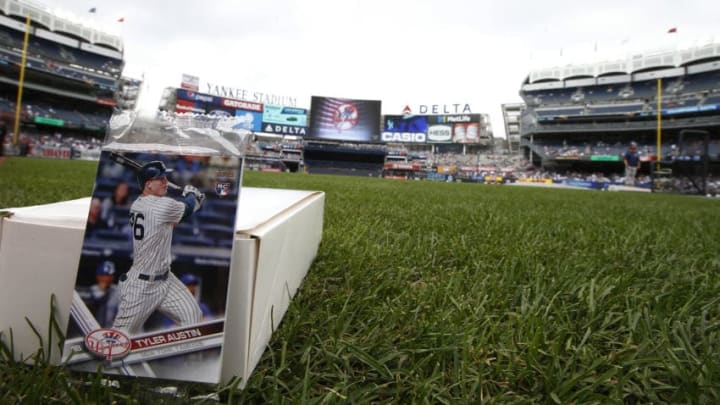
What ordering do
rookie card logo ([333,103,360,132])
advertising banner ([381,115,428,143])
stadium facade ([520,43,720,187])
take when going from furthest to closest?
advertising banner ([381,115,428,143])
rookie card logo ([333,103,360,132])
stadium facade ([520,43,720,187])

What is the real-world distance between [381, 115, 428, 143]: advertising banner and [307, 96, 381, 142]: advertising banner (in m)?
2.78

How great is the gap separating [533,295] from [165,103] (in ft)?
159

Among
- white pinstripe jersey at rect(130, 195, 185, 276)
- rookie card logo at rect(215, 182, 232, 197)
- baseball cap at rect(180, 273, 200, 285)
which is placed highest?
rookie card logo at rect(215, 182, 232, 197)

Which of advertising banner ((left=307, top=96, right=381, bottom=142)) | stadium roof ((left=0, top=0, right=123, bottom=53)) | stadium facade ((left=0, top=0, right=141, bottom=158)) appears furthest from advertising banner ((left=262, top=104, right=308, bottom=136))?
stadium roof ((left=0, top=0, right=123, bottom=53))

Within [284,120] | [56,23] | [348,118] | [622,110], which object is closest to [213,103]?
[284,120]

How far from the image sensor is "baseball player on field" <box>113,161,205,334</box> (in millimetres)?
468

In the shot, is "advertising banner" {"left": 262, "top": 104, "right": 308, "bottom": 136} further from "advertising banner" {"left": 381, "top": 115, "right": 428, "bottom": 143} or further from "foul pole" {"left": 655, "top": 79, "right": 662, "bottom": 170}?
"foul pole" {"left": 655, "top": 79, "right": 662, "bottom": 170}

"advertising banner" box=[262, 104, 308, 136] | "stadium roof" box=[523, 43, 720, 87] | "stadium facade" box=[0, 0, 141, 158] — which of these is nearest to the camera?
"stadium facade" box=[0, 0, 141, 158]

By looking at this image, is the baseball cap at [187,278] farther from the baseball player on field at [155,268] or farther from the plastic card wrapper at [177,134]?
the plastic card wrapper at [177,134]

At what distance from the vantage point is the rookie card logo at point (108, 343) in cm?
46

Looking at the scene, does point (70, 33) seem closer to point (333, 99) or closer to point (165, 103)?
point (165, 103)

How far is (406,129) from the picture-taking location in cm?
4056

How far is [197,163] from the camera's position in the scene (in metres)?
0.50

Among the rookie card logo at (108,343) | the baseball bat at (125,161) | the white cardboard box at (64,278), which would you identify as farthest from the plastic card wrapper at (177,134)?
the rookie card logo at (108,343)
